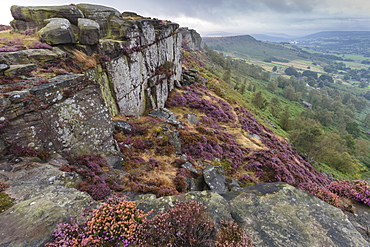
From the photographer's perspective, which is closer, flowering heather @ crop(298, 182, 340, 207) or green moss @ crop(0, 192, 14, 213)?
green moss @ crop(0, 192, 14, 213)

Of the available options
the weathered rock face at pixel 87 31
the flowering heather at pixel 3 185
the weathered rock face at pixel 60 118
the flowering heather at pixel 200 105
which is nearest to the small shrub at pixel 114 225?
the flowering heather at pixel 3 185

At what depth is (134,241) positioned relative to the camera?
533 cm

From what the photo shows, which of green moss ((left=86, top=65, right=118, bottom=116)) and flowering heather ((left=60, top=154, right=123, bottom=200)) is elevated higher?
green moss ((left=86, top=65, right=118, bottom=116))

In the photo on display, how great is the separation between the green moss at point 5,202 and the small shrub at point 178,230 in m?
5.78

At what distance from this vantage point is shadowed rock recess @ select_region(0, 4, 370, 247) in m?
6.68

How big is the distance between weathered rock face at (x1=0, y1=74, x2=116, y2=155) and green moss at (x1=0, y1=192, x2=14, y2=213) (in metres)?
4.62

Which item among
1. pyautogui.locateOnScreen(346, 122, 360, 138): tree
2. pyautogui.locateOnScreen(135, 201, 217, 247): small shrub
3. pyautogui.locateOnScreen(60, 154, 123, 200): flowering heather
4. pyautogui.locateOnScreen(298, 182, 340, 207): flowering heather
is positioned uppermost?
pyautogui.locateOnScreen(135, 201, 217, 247): small shrub

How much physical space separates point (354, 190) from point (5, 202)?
17.9 m

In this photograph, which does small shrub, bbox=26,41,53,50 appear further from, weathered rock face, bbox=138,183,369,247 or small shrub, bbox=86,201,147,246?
small shrub, bbox=86,201,147,246

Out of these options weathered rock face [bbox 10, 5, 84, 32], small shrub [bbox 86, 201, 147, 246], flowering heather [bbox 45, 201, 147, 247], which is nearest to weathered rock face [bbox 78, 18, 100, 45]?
weathered rock face [bbox 10, 5, 84, 32]

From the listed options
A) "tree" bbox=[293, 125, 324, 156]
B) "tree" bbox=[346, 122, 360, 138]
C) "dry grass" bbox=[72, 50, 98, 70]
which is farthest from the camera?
"tree" bbox=[346, 122, 360, 138]

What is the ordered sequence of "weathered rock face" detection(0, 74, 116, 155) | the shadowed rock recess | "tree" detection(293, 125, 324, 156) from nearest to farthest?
1. the shadowed rock recess
2. "weathered rock face" detection(0, 74, 116, 155)
3. "tree" detection(293, 125, 324, 156)

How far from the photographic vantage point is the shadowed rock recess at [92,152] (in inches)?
263

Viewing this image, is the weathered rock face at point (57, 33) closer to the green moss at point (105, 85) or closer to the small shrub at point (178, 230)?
the green moss at point (105, 85)
